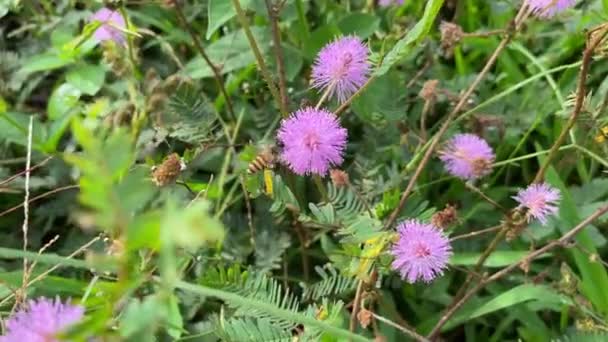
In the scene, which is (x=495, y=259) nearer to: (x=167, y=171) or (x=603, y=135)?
(x=603, y=135)

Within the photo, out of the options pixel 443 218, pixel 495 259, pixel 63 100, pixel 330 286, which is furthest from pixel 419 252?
pixel 63 100

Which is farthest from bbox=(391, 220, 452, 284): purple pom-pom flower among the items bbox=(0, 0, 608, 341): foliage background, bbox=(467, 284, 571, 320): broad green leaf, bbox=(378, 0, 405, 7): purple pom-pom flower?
bbox=(378, 0, 405, 7): purple pom-pom flower

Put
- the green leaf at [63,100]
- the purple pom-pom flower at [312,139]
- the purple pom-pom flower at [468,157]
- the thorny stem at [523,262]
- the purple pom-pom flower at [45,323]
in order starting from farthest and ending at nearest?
the green leaf at [63,100], the purple pom-pom flower at [468,157], the thorny stem at [523,262], the purple pom-pom flower at [312,139], the purple pom-pom flower at [45,323]

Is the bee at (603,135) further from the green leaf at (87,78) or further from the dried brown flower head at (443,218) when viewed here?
the green leaf at (87,78)

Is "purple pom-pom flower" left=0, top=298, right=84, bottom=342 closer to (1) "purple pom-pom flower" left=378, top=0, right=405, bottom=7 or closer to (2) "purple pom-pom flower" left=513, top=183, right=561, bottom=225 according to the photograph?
(2) "purple pom-pom flower" left=513, top=183, right=561, bottom=225

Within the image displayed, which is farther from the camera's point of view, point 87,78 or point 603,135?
point 87,78

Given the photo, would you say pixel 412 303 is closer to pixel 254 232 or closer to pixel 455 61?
pixel 254 232

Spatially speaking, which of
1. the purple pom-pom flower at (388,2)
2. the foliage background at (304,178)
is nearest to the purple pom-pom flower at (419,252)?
the foliage background at (304,178)
